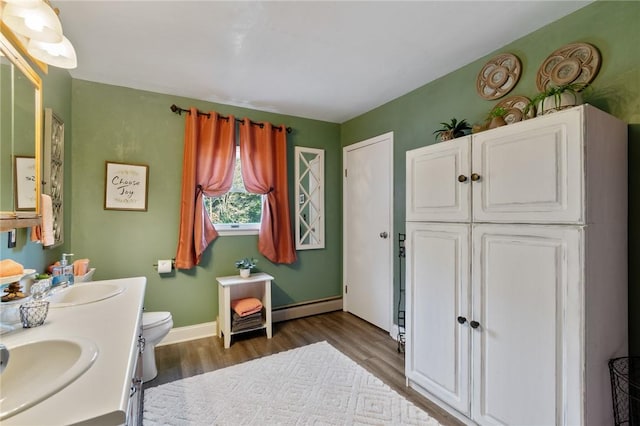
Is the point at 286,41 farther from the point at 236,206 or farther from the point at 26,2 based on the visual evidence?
the point at 236,206

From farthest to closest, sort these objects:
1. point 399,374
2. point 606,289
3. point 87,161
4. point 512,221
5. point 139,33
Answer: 1. point 87,161
2. point 399,374
3. point 139,33
4. point 512,221
5. point 606,289

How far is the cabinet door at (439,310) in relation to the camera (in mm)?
1706

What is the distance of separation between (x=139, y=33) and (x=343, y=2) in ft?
4.44

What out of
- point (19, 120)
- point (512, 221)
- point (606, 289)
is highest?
point (19, 120)

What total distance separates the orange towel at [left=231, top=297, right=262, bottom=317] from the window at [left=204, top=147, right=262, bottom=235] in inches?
29.2

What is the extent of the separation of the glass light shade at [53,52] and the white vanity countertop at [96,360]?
3.85 ft

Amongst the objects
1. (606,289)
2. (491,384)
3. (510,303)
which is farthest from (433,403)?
(606,289)

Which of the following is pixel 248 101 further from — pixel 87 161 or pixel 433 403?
pixel 433 403

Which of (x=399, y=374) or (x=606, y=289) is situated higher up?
(x=606, y=289)

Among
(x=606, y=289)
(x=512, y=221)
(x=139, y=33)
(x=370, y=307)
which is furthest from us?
(x=370, y=307)

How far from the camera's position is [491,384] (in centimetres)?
155

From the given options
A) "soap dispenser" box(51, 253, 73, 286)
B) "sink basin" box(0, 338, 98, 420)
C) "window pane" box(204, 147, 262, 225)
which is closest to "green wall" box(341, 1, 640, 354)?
"window pane" box(204, 147, 262, 225)

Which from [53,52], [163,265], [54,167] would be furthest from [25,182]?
[163,265]

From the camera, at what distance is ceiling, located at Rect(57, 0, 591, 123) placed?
165cm
